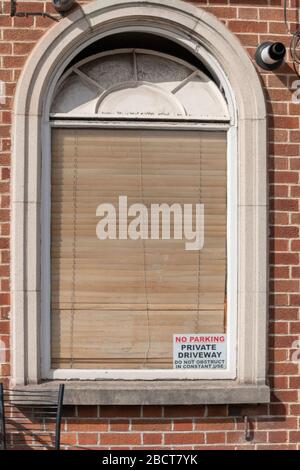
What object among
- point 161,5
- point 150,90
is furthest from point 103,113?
point 161,5

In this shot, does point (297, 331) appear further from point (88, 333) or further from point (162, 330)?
point (88, 333)

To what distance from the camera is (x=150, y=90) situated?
7.23 m

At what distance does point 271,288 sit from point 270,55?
1.75 metres

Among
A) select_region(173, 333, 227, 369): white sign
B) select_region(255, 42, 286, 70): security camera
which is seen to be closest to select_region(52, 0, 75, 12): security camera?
select_region(255, 42, 286, 70): security camera

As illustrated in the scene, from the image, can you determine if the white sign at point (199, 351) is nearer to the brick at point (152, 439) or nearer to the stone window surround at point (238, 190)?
the stone window surround at point (238, 190)

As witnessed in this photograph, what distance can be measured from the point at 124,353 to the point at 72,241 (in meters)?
0.94

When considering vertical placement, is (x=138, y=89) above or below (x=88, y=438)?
above

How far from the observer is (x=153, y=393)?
22.4 feet

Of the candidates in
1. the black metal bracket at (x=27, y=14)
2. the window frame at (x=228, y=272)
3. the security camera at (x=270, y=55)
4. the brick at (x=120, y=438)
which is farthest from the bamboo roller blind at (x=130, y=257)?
the black metal bracket at (x=27, y=14)

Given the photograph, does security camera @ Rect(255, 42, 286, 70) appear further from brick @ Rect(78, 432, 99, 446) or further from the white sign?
brick @ Rect(78, 432, 99, 446)

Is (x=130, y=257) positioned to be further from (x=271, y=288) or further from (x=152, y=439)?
(x=152, y=439)

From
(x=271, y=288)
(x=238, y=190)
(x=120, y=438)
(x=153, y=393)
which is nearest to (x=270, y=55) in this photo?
(x=238, y=190)

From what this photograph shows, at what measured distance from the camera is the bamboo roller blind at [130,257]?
702cm

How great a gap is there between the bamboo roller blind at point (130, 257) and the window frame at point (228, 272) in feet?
0.15
